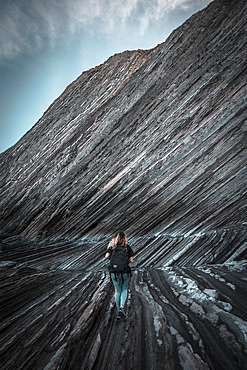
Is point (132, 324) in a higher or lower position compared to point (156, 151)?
lower

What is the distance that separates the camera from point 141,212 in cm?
968

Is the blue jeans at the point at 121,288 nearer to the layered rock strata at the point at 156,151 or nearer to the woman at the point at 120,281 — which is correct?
the woman at the point at 120,281

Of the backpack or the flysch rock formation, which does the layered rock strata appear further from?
the backpack

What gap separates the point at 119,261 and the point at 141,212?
6827 mm

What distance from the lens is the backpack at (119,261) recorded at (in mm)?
2909

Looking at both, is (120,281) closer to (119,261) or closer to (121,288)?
(121,288)

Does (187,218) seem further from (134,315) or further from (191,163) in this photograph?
(134,315)

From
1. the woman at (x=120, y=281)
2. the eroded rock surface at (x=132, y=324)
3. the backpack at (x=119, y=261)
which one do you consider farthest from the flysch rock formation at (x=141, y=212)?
the backpack at (x=119, y=261)

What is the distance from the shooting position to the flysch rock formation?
2.49 m

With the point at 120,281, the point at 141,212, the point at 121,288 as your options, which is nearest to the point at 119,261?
the point at 120,281

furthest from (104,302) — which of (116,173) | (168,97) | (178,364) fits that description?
(168,97)

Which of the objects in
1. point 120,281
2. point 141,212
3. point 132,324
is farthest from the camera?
point 141,212

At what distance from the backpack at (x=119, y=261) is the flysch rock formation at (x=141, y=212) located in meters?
0.81

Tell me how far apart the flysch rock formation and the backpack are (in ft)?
2.66
